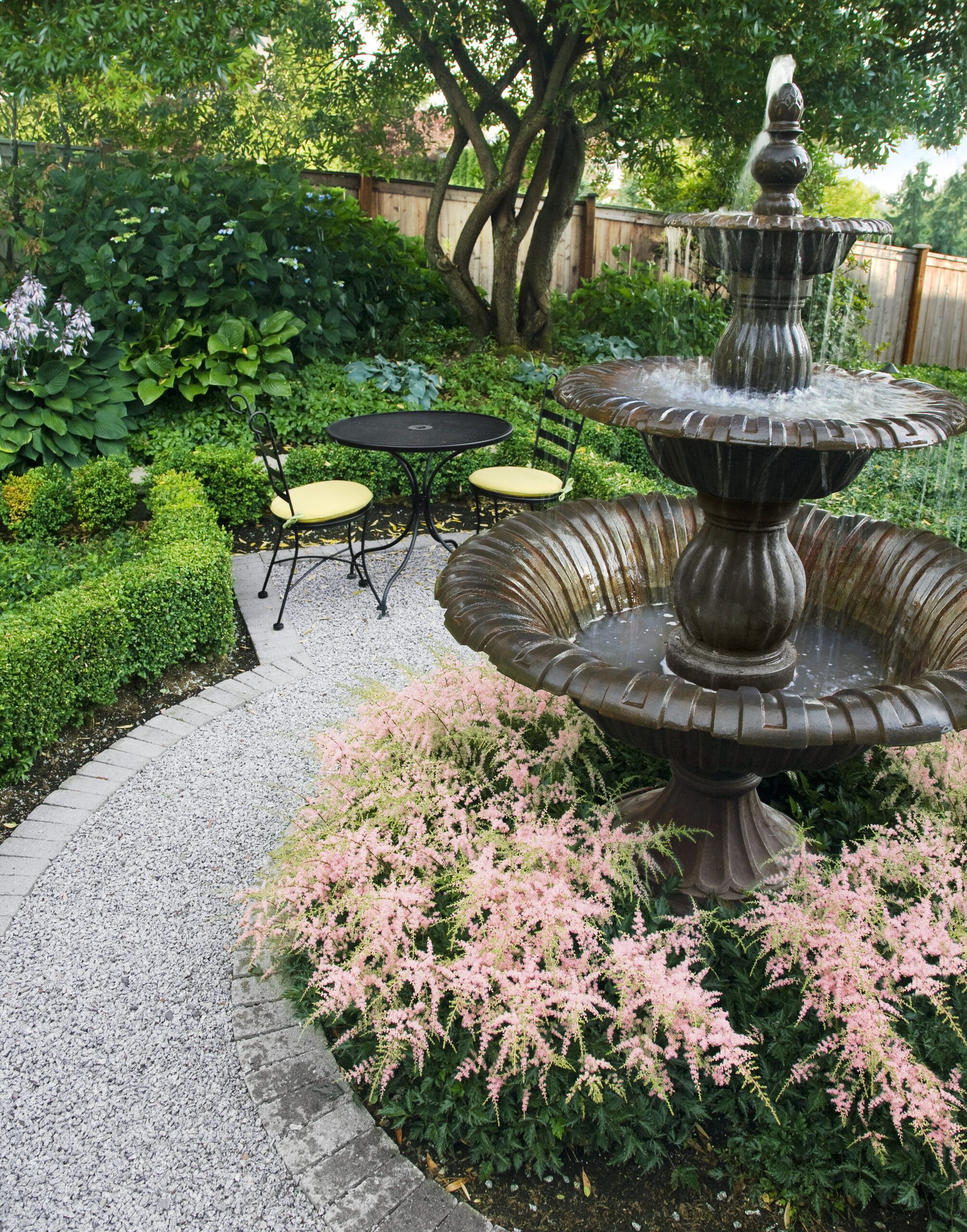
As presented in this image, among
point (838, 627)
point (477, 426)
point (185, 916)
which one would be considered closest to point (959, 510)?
point (477, 426)

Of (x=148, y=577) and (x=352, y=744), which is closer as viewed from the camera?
(x=352, y=744)

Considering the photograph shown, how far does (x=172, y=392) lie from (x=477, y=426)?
349 centimetres

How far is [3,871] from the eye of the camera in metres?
3.33

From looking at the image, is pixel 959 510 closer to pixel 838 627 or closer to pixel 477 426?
pixel 477 426

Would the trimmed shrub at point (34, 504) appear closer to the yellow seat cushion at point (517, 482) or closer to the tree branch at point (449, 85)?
the yellow seat cushion at point (517, 482)

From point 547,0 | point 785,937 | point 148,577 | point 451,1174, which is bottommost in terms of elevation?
point 451,1174

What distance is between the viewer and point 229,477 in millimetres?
6438

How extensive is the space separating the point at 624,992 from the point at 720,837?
2.58 feet

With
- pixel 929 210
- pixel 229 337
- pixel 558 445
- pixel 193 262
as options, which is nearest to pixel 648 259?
pixel 193 262

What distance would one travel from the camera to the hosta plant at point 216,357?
7668 mm

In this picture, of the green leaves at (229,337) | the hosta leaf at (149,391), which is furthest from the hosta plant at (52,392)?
the green leaves at (229,337)

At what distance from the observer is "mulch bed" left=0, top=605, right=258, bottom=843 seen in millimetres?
3754

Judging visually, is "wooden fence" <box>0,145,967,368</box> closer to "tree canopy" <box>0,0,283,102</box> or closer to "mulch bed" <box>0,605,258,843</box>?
"tree canopy" <box>0,0,283,102</box>

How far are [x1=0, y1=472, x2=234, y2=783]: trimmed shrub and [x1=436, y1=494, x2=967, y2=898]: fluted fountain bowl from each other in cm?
203
